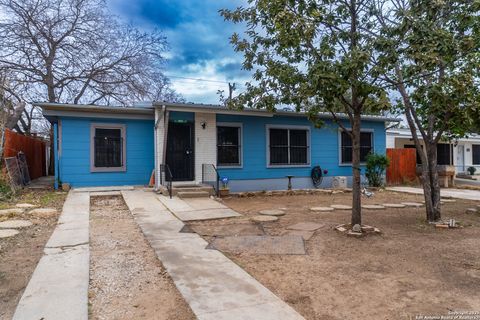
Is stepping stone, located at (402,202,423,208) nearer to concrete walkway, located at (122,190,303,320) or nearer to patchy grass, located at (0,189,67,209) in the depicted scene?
concrete walkway, located at (122,190,303,320)

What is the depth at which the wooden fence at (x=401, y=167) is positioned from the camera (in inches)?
587

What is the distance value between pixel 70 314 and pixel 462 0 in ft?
23.6

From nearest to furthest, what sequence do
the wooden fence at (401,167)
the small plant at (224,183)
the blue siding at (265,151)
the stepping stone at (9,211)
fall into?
the stepping stone at (9,211), the small plant at (224,183), the blue siding at (265,151), the wooden fence at (401,167)

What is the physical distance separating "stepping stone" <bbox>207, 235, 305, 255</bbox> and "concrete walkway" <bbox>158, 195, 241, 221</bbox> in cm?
158

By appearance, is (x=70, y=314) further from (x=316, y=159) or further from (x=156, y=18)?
(x=156, y=18)

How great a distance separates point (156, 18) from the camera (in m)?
16.3

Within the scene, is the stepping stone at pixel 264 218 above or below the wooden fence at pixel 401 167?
below

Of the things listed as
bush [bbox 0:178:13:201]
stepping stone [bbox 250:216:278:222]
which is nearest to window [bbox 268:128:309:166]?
stepping stone [bbox 250:216:278:222]

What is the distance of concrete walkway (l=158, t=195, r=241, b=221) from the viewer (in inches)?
271

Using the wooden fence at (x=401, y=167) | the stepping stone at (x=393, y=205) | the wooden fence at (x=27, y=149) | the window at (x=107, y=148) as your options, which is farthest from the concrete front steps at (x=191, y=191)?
the wooden fence at (x=401, y=167)

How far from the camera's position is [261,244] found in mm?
5074

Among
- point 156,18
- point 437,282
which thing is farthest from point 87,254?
point 156,18

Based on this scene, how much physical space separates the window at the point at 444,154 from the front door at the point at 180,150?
Result: 17.4 m

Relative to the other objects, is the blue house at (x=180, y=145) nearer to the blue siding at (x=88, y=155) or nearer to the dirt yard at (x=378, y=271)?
the blue siding at (x=88, y=155)
